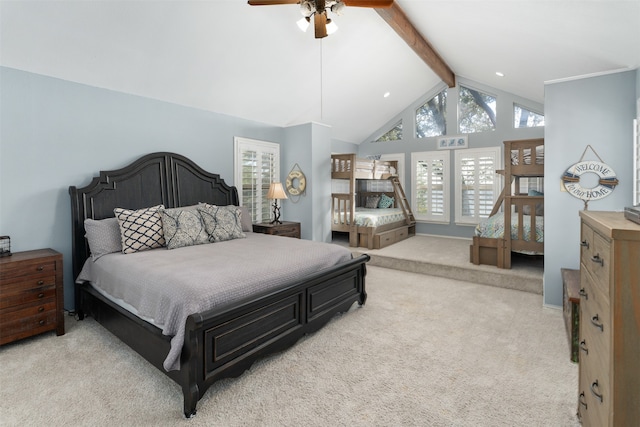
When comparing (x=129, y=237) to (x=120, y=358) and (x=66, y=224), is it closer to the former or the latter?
(x=66, y=224)

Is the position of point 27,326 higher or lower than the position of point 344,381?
higher

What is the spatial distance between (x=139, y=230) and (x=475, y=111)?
6.70 meters

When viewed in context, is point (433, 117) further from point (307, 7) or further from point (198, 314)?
point (198, 314)

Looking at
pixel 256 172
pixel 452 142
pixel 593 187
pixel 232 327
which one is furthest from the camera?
pixel 452 142

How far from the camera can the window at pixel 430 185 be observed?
7086 millimetres

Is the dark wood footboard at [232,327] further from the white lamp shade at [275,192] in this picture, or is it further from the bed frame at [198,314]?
the white lamp shade at [275,192]

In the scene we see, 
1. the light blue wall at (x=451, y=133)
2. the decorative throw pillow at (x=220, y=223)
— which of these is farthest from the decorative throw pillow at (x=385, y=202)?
the decorative throw pillow at (x=220, y=223)

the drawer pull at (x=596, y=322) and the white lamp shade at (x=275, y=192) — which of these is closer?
the drawer pull at (x=596, y=322)

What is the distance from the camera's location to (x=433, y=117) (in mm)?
7281

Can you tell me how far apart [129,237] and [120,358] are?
1.15 m

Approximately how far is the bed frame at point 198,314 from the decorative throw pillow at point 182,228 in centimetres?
66

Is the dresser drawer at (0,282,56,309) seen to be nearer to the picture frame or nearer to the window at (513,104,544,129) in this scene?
the picture frame

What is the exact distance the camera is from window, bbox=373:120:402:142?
7.68 metres

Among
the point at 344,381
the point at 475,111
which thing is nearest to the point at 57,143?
the point at 344,381
